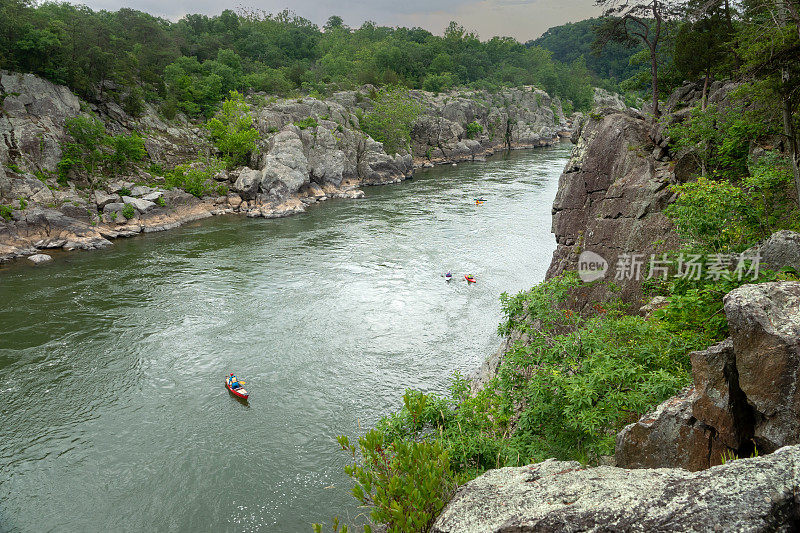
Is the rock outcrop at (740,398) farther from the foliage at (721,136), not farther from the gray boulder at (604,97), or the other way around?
the gray boulder at (604,97)

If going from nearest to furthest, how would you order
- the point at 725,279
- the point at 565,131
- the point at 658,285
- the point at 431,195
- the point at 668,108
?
the point at 725,279 → the point at 658,285 → the point at 668,108 → the point at 431,195 → the point at 565,131

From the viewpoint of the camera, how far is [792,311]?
251 inches

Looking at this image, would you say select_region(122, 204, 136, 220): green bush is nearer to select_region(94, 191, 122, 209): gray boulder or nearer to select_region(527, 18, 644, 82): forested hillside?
select_region(94, 191, 122, 209): gray boulder

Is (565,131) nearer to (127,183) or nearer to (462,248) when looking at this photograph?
(462,248)

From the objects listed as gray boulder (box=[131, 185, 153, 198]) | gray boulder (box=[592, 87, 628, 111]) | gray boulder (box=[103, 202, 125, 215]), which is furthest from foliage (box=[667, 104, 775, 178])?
gray boulder (box=[592, 87, 628, 111])

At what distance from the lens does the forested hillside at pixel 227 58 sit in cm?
4925

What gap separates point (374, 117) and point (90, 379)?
211 ft

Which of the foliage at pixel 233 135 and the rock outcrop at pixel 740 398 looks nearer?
the rock outcrop at pixel 740 398

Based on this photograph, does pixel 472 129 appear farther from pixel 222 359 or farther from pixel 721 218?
pixel 721 218

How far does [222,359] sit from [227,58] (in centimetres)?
7959

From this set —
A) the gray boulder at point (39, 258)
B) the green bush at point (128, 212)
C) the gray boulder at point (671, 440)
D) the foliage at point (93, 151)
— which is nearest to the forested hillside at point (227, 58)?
the foliage at point (93, 151)

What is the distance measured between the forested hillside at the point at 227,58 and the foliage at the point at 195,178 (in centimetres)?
1338

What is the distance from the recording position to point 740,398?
667 cm

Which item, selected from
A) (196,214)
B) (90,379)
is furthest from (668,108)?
(196,214)
